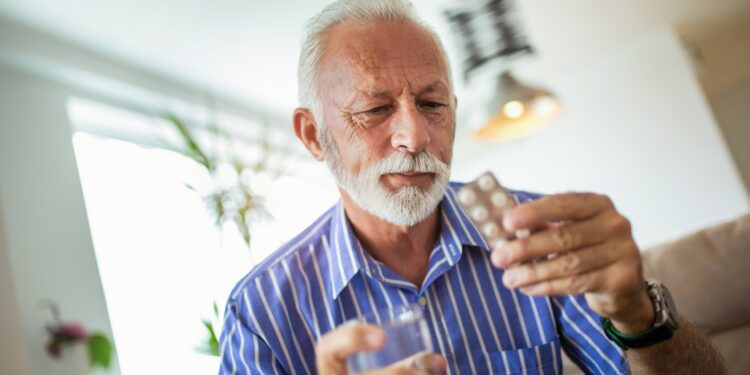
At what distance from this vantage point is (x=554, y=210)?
2.28ft

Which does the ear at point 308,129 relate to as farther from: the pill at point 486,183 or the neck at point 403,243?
the pill at point 486,183

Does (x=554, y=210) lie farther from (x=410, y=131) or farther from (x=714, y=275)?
(x=714, y=275)

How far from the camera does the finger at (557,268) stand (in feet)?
2.35

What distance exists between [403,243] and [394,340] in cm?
69

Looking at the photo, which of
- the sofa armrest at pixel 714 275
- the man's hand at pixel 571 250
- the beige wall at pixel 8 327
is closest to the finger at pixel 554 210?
the man's hand at pixel 571 250

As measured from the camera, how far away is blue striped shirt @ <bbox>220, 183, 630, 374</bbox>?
1.21m

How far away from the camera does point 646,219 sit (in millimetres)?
5902

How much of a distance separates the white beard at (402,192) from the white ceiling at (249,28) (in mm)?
2469

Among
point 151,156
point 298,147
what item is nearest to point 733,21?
point 298,147

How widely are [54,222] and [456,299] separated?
2.70 m

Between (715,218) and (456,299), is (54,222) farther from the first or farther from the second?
(715,218)

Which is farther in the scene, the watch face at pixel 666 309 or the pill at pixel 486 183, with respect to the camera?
the watch face at pixel 666 309

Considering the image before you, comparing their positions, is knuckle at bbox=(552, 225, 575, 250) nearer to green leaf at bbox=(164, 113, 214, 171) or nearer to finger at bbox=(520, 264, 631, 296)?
finger at bbox=(520, 264, 631, 296)

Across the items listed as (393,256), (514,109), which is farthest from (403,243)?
(514,109)
